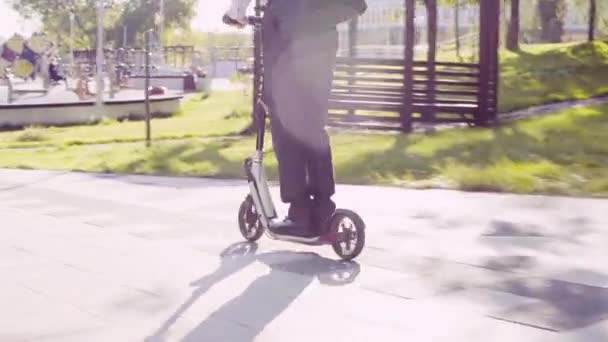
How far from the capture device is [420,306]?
13.3ft

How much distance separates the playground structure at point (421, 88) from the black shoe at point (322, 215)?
10954 millimetres

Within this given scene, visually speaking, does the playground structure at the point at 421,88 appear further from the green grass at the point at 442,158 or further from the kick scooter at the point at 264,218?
the kick scooter at the point at 264,218

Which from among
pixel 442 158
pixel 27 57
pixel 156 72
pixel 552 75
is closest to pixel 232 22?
pixel 442 158

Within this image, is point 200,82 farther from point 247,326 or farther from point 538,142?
point 247,326

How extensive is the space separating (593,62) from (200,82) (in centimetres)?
1927

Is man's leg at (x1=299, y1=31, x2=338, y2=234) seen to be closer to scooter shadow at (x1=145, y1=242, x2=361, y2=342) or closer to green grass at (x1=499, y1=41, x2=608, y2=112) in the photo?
scooter shadow at (x1=145, y1=242, x2=361, y2=342)

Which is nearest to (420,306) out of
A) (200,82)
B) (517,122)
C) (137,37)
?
(517,122)

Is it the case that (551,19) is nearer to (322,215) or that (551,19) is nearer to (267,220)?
(267,220)

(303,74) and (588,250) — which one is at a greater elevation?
(303,74)

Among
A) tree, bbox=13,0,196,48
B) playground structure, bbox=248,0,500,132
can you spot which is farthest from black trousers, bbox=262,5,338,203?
tree, bbox=13,0,196,48

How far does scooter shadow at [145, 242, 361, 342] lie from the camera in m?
3.81

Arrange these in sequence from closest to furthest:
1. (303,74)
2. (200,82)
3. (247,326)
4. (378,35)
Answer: (247,326) < (303,74) < (200,82) < (378,35)

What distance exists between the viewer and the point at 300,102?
4.86 metres

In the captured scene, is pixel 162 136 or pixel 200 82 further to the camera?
pixel 200 82
